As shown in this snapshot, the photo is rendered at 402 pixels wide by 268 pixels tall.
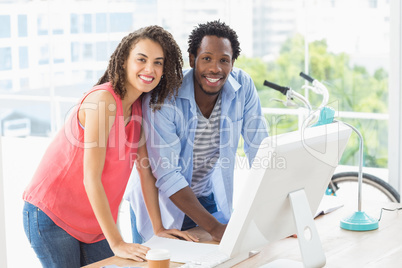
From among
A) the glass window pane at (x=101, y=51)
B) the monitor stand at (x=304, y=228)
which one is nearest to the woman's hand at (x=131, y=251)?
the monitor stand at (x=304, y=228)

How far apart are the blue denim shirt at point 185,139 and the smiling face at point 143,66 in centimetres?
13

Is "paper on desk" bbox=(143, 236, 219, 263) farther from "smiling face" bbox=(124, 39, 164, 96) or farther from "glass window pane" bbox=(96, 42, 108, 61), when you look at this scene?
"glass window pane" bbox=(96, 42, 108, 61)

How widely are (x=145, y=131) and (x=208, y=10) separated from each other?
2970 millimetres

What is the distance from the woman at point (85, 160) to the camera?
72.2 inches

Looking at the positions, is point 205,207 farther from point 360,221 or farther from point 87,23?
point 87,23

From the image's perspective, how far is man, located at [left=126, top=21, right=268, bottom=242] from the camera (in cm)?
200

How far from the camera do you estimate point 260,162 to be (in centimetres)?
141

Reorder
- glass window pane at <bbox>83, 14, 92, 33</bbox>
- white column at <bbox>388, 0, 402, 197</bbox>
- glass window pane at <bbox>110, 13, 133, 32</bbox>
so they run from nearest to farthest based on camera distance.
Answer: white column at <bbox>388, 0, 402, 197</bbox>
glass window pane at <bbox>110, 13, 133, 32</bbox>
glass window pane at <bbox>83, 14, 92, 33</bbox>

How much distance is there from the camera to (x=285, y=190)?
1.56 metres

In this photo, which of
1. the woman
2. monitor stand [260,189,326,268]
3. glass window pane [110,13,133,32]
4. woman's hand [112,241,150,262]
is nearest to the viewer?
monitor stand [260,189,326,268]

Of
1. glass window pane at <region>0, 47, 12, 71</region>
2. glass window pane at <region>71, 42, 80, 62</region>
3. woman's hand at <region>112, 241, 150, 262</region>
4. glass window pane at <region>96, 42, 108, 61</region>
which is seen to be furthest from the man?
glass window pane at <region>0, 47, 12, 71</region>

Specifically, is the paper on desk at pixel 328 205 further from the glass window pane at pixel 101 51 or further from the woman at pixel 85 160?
the glass window pane at pixel 101 51

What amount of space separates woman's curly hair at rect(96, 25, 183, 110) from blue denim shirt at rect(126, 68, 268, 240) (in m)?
0.04

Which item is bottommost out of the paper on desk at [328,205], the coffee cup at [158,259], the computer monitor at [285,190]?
the paper on desk at [328,205]
